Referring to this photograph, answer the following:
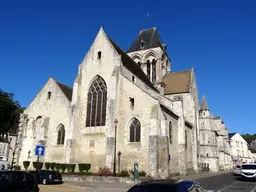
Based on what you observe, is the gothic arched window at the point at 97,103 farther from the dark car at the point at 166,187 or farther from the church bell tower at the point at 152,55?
the dark car at the point at 166,187

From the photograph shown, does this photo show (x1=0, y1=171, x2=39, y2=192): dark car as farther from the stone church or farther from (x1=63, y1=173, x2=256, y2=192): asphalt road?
the stone church

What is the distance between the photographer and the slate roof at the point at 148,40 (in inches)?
1589

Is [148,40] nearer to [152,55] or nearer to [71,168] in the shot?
[152,55]

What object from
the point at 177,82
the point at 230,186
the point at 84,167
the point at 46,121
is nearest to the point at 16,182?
the point at 230,186

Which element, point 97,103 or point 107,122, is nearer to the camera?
point 107,122

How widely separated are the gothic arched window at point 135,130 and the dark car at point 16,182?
12.4m

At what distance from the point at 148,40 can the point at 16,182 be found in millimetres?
36837

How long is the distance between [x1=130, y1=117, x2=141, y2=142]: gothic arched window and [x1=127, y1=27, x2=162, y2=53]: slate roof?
22045 mm

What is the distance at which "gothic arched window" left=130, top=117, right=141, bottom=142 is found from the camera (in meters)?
20.5

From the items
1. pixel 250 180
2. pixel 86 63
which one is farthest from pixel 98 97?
pixel 250 180

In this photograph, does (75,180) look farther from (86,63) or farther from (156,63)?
(156,63)

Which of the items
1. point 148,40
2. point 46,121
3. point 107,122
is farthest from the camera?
point 148,40

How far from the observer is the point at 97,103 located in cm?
2350

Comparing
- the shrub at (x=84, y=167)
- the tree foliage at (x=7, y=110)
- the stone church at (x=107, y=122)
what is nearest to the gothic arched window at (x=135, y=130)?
the stone church at (x=107, y=122)
